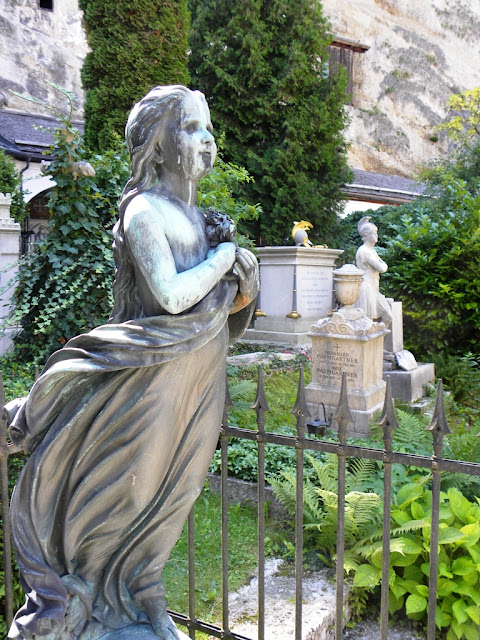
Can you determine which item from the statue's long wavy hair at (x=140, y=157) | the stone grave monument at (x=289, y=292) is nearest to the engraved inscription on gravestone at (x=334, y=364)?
the stone grave monument at (x=289, y=292)

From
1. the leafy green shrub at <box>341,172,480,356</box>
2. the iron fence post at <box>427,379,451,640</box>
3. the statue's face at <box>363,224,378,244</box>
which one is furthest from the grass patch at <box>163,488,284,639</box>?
the leafy green shrub at <box>341,172,480,356</box>

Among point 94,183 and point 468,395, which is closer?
point 94,183

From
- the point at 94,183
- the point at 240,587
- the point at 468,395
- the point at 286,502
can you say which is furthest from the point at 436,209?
the point at 240,587

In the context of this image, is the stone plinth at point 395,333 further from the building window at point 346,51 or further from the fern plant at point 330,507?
the building window at point 346,51

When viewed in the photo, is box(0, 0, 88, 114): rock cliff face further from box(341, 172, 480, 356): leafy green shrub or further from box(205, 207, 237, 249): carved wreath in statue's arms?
box(205, 207, 237, 249): carved wreath in statue's arms

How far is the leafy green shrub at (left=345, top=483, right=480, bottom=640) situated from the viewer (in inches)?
111

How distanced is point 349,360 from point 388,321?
191 centimetres

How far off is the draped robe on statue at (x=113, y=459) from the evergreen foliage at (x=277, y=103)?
1400cm

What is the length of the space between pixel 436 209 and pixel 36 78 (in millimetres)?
16217

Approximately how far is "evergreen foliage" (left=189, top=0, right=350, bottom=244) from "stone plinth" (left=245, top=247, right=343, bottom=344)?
434 centimetres

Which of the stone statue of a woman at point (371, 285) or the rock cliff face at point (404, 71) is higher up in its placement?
the rock cliff face at point (404, 71)

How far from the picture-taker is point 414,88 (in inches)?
1273

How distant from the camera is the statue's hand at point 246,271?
1.61 m

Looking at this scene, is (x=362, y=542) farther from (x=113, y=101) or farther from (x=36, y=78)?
(x=36, y=78)
